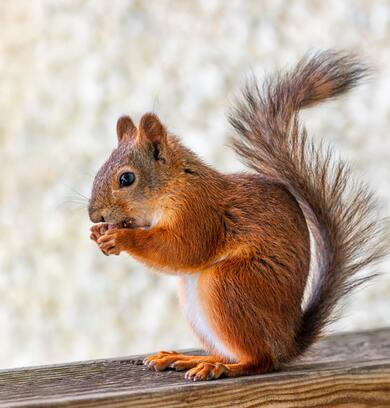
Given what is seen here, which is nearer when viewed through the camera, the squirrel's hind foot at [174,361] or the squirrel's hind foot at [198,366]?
the squirrel's hind foot at [198,366]

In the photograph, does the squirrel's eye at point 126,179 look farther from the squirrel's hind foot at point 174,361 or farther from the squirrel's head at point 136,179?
the squirrel's hind foot at point 174,361


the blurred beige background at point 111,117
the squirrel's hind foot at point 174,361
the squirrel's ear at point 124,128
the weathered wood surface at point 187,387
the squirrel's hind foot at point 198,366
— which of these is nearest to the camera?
the weathered wood surface at point 187,387

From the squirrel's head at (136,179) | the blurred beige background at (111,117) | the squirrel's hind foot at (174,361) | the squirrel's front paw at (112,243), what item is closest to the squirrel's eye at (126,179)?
the squirrel's head at (136,179)

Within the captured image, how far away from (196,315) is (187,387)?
0.79ft

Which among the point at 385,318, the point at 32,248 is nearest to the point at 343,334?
the point at 385,318

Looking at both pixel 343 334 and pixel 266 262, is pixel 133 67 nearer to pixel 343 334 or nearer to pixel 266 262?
pixel 343 334

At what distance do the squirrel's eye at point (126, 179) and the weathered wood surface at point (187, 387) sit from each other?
0.30 m

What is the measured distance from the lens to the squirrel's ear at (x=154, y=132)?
1.53m

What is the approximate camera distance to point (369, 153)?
3344 mm

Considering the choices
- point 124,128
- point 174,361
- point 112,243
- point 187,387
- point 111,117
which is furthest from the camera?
point 111,117

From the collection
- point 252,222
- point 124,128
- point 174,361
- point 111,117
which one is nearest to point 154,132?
point 124,128

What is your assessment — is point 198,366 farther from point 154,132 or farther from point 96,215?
point 154,132

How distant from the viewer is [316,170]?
152 cm

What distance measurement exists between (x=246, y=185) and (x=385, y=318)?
185 cm
